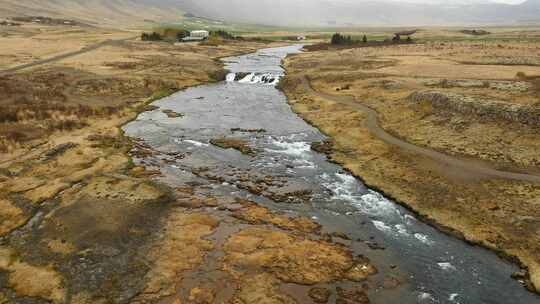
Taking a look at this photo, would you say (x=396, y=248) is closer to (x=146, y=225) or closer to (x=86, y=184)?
(x=146, y=225)

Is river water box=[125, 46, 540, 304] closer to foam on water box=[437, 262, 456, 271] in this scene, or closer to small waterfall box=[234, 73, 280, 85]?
foam on water box=[437, 262, 456, 271]

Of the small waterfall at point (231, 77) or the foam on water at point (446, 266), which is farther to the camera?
the small waterfall at point (231, 77)

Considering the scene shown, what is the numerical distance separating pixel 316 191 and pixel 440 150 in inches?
596

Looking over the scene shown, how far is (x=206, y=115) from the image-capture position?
60250mm

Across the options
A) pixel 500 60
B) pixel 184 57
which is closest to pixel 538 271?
pixel 500 60

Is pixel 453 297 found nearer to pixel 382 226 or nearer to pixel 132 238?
pixel 382 226

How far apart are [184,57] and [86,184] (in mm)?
85576

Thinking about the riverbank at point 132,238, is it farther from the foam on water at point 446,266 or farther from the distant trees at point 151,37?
the distant trees at point 151,37

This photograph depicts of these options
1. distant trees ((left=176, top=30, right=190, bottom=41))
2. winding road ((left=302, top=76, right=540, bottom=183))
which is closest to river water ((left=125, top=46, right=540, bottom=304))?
winding road ((left=302, top=76, right=540, bottom=183))

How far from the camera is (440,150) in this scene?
4234cm

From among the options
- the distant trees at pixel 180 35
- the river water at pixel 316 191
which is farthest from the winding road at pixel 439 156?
the distant trees at pixel 180 35

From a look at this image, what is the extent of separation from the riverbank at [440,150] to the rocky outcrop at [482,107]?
2.73ft

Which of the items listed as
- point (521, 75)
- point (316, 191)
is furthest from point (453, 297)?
A: point (521, 75)

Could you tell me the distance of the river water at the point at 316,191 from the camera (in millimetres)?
23250
